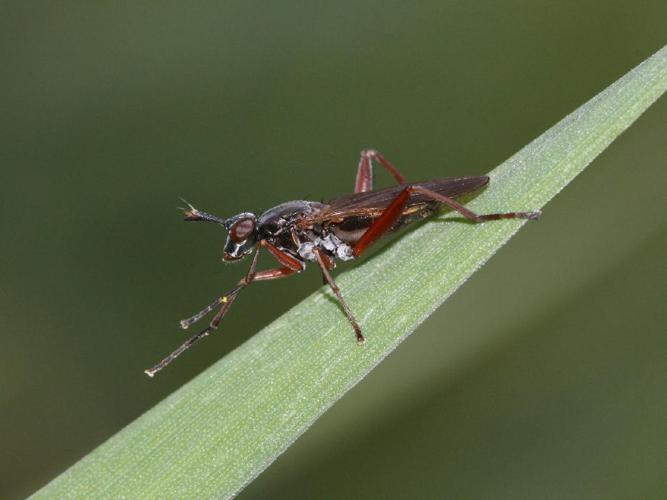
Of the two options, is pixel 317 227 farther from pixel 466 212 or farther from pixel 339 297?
pixel 466 212

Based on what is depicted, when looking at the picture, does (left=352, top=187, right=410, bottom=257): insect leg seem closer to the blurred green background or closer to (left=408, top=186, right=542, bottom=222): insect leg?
(left=408, top=186, right=542, bottom=222): insect leg

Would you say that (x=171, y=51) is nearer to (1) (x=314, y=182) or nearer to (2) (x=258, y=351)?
(1) (x=314, y=182)

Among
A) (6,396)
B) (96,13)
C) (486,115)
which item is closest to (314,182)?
(486,115)

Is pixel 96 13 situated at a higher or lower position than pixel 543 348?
higher

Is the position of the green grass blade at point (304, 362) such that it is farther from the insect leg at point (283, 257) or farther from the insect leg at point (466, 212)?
the insect leg at point (283, 257)

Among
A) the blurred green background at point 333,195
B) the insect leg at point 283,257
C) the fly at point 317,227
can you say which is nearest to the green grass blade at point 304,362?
the fly at point 317,227

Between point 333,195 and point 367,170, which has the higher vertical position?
point 367,170

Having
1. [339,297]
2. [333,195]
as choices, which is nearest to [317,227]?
[339,297]
